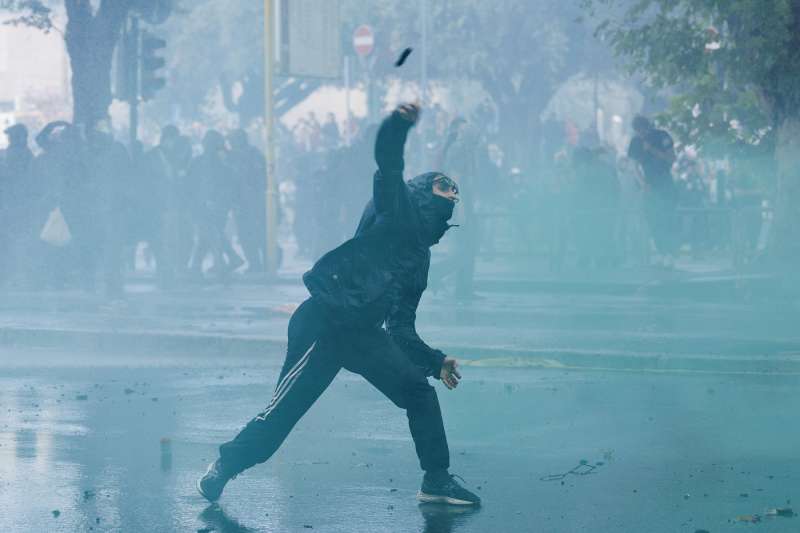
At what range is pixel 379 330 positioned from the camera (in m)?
7.25

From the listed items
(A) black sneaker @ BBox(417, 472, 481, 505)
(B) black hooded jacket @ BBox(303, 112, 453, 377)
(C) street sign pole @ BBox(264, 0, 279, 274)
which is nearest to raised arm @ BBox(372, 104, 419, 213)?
(B) black hooded jacket @ BBox(303, 112, 453, 377)

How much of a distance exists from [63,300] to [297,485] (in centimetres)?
1170

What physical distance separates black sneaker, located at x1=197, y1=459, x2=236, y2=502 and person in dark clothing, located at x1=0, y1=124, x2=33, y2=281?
1456 cm

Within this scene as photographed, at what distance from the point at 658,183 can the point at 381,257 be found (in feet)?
50.1

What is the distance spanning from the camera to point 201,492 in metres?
7.37

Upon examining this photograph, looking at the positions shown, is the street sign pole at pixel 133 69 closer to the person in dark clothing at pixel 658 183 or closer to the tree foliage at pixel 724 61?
the tree foliage at pixel 724 61

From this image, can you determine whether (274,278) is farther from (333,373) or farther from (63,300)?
(333,373)

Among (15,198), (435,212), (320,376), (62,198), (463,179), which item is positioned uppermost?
(435,212)

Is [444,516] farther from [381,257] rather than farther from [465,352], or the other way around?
[465,352]

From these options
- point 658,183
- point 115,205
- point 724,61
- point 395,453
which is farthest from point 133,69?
point 395,453

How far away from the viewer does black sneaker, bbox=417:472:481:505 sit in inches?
289

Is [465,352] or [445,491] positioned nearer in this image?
[445,491]

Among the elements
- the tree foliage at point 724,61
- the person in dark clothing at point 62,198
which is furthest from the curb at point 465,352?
the tree foliage at point 724,61

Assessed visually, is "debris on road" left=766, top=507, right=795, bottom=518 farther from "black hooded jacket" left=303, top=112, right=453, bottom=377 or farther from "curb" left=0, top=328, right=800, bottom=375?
"curb" left=0, top=328, right=800, bottom=375
